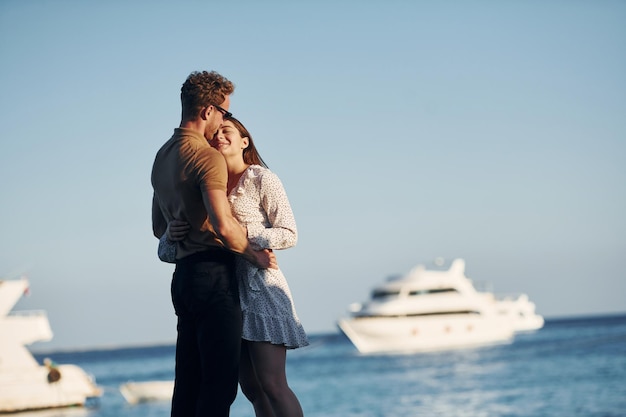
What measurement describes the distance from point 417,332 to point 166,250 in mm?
49382

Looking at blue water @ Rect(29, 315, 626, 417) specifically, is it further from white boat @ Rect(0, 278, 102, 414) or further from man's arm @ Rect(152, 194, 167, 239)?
man's arm @ Rect(152, 194, 167, 239)

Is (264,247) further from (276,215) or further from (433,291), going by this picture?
(433,291)

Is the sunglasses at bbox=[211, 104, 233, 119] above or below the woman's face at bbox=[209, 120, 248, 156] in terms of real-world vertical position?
above

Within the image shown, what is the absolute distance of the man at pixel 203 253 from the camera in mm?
3695

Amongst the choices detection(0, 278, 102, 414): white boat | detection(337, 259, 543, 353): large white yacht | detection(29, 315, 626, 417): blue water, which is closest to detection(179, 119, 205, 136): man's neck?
detection(29, 315, 626, 417): blue water

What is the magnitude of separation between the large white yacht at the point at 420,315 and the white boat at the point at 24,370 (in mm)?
27979

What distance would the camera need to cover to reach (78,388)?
25.7m

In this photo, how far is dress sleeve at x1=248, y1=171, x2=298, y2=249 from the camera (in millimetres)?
3912

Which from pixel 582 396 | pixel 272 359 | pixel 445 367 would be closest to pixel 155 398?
pixel 582 396

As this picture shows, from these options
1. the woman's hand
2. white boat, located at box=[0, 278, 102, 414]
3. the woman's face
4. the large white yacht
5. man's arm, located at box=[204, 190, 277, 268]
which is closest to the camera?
man's arm, located at box=[204, 190, 277, 268]

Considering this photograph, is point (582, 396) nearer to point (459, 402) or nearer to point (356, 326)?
point (459, 402)

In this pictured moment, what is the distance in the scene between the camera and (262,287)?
12.9 feet

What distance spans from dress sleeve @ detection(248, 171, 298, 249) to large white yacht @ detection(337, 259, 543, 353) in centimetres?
4795

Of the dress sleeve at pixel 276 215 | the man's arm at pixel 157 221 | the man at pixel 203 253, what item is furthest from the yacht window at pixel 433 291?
the man at pixel 203 253
